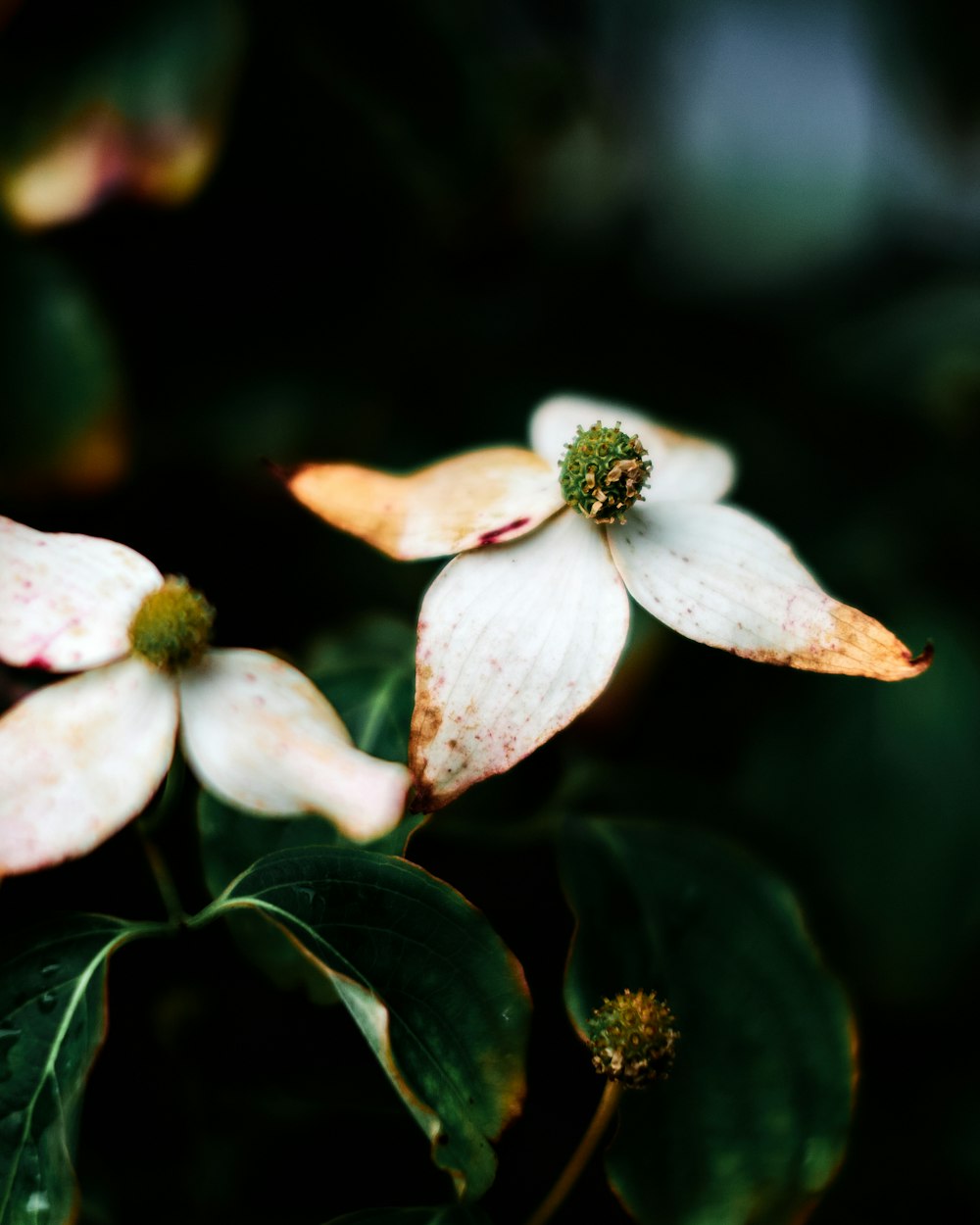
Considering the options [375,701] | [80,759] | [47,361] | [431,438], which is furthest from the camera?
[431,438]

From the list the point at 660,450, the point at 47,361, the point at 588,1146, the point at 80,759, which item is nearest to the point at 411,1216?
the point at 588,1146

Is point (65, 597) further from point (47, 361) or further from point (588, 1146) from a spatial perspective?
point (47, 361)

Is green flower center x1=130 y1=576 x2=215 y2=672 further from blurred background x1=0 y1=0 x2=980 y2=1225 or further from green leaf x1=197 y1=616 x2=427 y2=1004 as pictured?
blurred background x1=0 y1=0 x2=980 y2=1225

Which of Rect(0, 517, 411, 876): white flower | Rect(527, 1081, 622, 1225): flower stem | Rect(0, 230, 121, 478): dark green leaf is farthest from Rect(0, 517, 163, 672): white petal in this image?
Rect(0, 230, 121, 478): dark green leaf

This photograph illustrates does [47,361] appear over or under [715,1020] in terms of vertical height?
over

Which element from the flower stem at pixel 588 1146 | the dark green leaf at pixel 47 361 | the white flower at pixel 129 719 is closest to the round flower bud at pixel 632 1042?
the flower stem at pixel 588 1146

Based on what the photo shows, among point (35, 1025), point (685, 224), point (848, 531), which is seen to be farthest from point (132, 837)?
point (685, 224)
